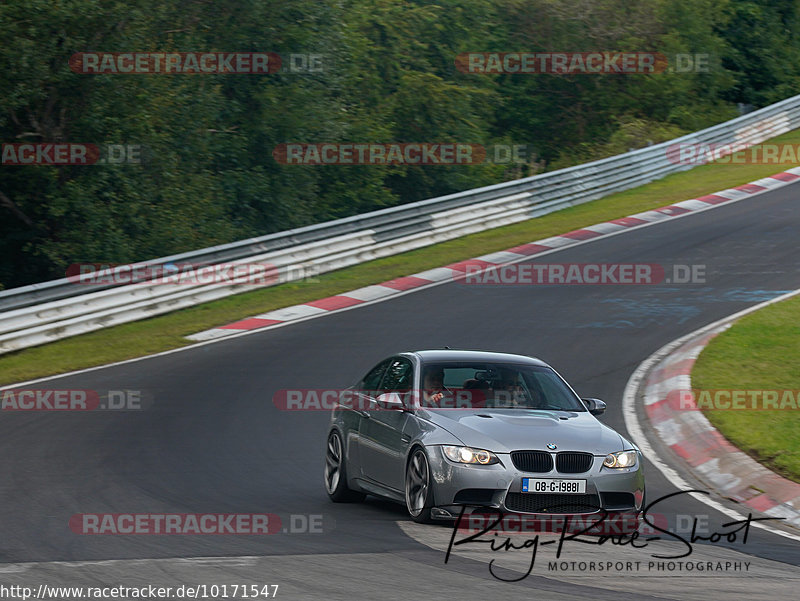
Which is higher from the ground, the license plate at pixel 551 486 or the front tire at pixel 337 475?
the license plate at pixel 551 486

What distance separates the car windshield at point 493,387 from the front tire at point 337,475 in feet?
3.59

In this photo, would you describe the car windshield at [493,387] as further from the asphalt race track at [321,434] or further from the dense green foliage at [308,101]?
the dense green foliage at [308,101]

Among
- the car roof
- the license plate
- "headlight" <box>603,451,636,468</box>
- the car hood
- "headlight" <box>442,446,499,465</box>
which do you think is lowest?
the license plate

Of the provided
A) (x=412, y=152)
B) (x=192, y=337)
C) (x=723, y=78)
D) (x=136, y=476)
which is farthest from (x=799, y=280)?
(x=723, y=78)

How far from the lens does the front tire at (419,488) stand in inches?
349

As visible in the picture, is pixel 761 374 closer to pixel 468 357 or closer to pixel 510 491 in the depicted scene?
pixel 468 357

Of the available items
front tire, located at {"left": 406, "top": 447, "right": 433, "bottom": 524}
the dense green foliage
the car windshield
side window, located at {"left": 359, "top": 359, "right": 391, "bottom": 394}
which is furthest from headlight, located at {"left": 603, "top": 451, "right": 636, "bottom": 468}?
the dense green foliage

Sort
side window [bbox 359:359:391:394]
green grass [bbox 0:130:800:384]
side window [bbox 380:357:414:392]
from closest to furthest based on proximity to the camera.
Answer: side window [bbox 380:357:414:392] < side window [bbox 359:359:391:394] < green grass [bbox 0:130:800:384]

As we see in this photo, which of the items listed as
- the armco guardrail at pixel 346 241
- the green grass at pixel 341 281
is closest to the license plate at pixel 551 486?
the green grass at pixel 341 281

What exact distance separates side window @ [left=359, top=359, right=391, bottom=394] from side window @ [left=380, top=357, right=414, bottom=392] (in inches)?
4.8

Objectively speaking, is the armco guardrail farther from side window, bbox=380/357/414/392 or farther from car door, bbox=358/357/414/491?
car door, bbox=358/357/414/491

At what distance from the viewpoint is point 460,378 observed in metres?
10.1

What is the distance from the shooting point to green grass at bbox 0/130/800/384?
18.1m

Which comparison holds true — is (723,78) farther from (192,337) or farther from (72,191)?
(192,337)
